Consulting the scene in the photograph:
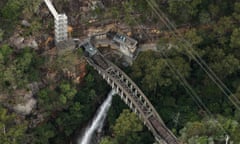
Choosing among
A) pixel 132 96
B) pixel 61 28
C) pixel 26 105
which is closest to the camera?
pixel 26 105

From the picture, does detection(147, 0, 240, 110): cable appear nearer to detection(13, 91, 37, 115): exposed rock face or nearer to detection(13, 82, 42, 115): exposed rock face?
detection(13, 82, 42, 115): exposed rock face

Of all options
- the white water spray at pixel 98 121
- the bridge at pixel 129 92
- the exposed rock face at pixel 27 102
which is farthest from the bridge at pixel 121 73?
the exposed rock face at pixel 27 102

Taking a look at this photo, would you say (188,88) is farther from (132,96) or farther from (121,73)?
(121,73)

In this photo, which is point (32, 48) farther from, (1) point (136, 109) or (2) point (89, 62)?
(1) point (136, 109)

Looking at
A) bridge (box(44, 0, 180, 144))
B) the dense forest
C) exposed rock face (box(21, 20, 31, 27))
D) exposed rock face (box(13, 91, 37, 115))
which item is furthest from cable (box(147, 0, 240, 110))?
exposed rock face (box(13, 91, 37, 115))

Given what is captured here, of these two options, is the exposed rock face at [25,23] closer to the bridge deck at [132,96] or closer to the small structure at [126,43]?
the bridge deck at [132,96]

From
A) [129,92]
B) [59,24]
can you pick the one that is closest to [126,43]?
[129,92]
